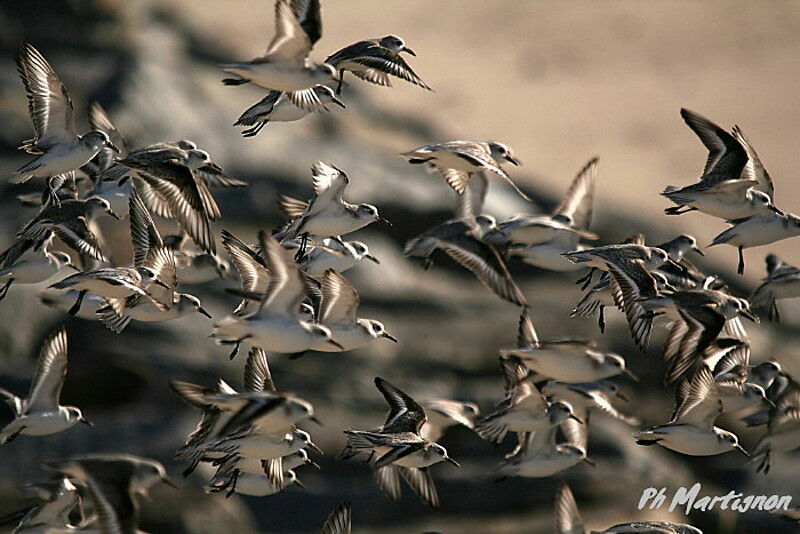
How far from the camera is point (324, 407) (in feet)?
41.4

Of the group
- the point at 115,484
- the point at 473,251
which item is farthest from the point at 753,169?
the point at 115,484

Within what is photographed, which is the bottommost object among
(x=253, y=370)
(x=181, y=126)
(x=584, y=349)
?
(x=181, y=126)

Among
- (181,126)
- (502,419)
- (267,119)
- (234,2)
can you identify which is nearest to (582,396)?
(502,419)

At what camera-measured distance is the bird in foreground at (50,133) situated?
8.13 m

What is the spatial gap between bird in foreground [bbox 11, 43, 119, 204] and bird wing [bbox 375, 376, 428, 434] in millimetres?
2196

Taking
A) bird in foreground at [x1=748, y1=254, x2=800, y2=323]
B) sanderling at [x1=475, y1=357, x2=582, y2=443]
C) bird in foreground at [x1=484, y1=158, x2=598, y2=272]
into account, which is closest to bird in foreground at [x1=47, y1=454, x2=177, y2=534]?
sanderling at [x1=475, y1=357, x2=582, y2=443]

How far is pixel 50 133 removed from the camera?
27.0 ft

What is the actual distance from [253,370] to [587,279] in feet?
8.15

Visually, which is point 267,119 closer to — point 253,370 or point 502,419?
point 253,370

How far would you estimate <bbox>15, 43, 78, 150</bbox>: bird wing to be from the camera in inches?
323

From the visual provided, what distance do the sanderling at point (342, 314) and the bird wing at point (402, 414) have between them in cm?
29

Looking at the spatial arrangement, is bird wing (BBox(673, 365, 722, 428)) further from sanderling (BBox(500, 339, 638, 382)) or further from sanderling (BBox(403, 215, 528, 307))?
sanderling (BBox(403, 215, 528, 307))

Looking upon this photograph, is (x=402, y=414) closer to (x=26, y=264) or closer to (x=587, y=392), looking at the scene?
(x=587, y=392)

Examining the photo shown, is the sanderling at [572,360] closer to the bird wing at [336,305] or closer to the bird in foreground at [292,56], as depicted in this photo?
the bird wing at [336,305]
